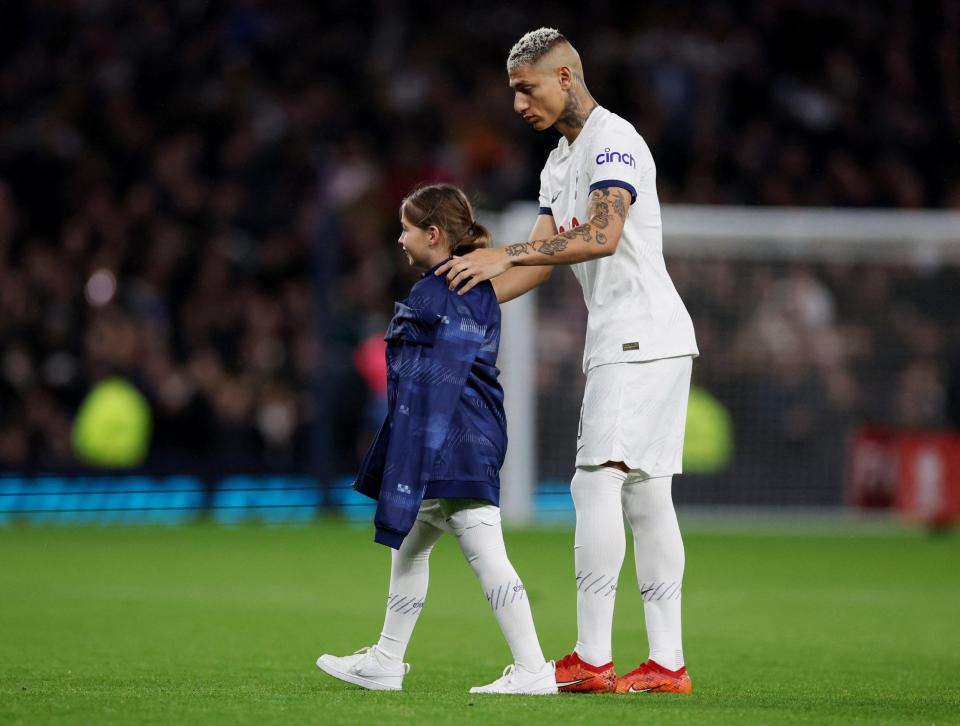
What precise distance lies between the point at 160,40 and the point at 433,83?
3.14 meters

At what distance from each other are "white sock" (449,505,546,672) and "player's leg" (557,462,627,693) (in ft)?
0.82

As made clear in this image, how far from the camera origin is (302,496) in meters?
15.0

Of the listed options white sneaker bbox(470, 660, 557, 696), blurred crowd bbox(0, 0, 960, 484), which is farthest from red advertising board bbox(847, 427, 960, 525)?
white sneaker bbox(470, 660, 557, 696)

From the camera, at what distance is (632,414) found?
16.8 feet

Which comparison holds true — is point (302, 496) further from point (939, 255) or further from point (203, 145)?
point (939, 255)

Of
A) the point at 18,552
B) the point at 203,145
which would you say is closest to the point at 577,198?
the point at 18,552

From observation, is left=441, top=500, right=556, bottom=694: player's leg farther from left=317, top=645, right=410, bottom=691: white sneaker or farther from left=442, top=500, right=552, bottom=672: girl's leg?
left=317, top=645, right=410, bottom=691: white sneaker

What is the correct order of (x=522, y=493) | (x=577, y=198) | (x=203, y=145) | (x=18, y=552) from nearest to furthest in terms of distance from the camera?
(x=577, y=198), (x=18, y=552), (x=522, y=493), (x=203, y=145)

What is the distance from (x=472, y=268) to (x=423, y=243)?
0.25 meters

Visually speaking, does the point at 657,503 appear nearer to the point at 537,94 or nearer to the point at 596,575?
the point at 596,575

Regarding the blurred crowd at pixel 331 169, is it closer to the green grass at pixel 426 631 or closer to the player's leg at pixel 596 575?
the green grass at pixel 426 631

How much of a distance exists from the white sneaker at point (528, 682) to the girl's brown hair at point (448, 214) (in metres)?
1.34

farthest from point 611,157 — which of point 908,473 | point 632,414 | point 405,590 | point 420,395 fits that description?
point 908,473

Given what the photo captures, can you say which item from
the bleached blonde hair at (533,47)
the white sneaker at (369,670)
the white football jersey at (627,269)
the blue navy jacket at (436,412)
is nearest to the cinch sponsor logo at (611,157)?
the white football jersey at (627,269)
